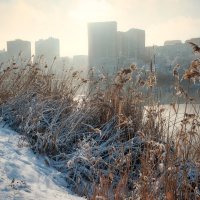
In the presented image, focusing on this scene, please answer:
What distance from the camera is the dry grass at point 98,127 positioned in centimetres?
326

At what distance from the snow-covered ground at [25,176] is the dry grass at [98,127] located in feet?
0.50

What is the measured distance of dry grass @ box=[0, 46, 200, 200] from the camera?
10.7 feet

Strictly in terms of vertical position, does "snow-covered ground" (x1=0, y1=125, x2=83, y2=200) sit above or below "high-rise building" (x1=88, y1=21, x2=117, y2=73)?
below

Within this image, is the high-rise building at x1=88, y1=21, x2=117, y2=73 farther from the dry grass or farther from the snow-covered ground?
the snow-covered ground

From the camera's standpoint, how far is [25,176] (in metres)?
2.96

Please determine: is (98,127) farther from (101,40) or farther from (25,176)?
(101,40)

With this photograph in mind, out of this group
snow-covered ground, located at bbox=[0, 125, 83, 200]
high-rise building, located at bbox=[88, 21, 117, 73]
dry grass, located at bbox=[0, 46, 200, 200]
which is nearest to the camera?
snow-covered ground, located at bbox=[0, 125, 83, 200]

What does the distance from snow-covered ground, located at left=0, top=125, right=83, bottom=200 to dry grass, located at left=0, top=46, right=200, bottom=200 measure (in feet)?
0.50

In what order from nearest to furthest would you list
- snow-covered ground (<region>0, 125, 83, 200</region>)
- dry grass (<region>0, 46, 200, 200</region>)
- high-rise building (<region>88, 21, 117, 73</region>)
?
snow-covered ground (<region>0, 125, 83, 200</region>), dry grass (<region>0, 46, 200, 200</region>), high-rise building (<region>88, 21, 117, 73</region>)

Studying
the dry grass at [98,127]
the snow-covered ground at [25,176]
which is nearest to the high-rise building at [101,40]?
the dry grass at [98,127]

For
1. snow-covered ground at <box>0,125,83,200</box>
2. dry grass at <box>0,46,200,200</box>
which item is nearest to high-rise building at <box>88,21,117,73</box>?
dry grass at <box>0,46,200,200</box>

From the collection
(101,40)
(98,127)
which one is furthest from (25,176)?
(101,40)

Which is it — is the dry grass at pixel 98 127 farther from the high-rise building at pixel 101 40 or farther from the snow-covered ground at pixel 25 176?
the high-rise building at pixel 101 40

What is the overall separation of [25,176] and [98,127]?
198cm
